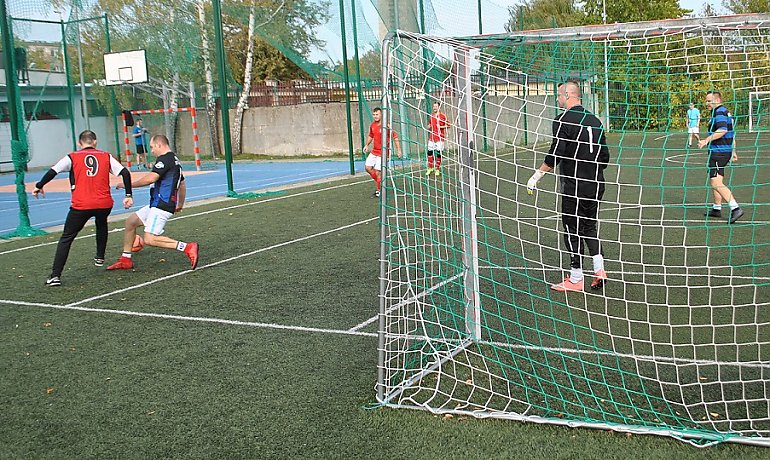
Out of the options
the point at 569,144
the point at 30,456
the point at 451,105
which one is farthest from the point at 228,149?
the point at 30,456

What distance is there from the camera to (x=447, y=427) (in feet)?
14.2

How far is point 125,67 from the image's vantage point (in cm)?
2420

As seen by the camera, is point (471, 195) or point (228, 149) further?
point (228, 149)

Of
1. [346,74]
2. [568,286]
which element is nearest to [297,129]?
[346,74]

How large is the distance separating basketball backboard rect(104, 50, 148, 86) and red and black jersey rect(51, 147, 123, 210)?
53.3ft

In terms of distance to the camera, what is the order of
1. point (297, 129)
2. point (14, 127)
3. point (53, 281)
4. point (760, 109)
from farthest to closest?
point (297, 129)
point (14, 127)
point (53, 281)
point (760, 109)

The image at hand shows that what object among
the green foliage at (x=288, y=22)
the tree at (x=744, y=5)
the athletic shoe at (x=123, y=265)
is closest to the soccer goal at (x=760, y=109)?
A: the athletic shoe at (x=123, y=265)

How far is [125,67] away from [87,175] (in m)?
16.9

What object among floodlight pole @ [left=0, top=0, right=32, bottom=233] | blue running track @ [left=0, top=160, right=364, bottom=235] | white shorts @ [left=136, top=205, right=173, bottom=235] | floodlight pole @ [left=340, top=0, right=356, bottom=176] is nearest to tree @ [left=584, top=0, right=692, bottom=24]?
Answer: blue running track @ [left=0, top=160, right=364, bottom=235]

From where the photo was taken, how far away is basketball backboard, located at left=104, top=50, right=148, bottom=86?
2400 cm

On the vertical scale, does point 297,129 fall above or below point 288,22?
below

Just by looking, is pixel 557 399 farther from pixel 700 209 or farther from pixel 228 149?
pixel 228 149

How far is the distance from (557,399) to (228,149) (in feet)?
40.8

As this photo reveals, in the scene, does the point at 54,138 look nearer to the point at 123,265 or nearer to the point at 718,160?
the point at 123,265
